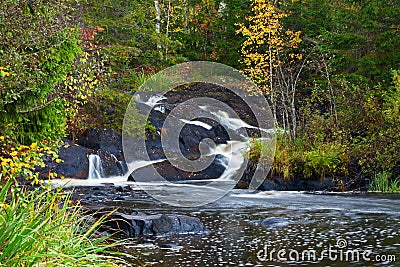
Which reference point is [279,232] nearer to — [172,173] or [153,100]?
[172,173]

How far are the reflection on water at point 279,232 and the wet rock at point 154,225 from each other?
1.03ft

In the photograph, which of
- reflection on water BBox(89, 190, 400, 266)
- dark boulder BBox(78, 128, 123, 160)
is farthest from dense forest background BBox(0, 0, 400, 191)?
reflection on water BBox(89, 190, 400, 266)

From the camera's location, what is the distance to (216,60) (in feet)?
89.6

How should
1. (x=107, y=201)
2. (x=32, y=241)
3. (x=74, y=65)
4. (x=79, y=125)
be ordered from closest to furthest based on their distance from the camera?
(x=32, y=241)
(x=74, y=65)
(x=107, y=201)
(x=79, y=125)

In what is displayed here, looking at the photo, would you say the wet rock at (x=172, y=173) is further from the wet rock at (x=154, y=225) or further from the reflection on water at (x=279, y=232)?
the wet rock at (x=154, y=225)

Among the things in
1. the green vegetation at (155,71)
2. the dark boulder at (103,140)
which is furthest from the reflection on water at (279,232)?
the dark boulder at (103,140)

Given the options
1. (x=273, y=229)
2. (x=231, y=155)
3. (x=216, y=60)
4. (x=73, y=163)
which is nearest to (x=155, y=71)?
(x=216, y=60)

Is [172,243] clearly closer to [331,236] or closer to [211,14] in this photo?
[331,236]

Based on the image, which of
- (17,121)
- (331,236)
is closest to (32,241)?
(17,121)

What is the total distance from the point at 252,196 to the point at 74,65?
670 centimetres

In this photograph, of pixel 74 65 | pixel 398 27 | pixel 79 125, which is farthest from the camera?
pixel 398 27

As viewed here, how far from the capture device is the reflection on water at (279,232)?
716 centimetres

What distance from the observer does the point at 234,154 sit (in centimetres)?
1780

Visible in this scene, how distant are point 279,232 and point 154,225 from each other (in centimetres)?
206
